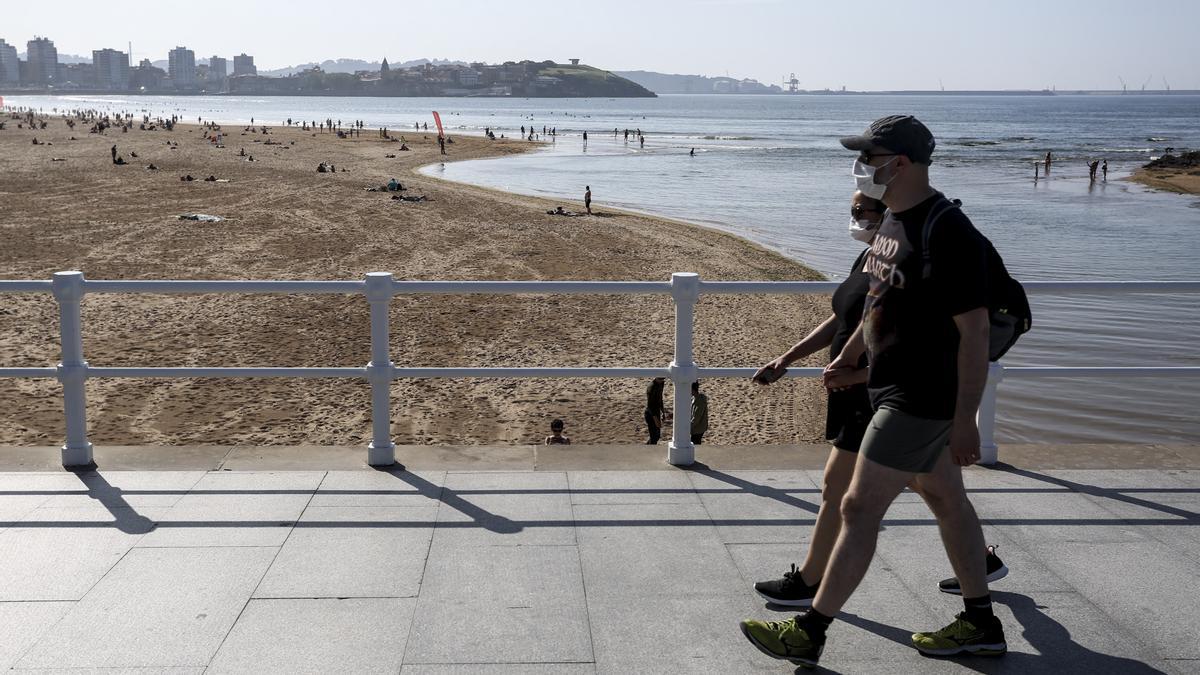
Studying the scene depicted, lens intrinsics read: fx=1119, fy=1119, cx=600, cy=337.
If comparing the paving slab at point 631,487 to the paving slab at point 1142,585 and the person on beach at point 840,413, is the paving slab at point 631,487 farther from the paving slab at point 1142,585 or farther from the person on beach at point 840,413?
the paving slab at point 1142,585

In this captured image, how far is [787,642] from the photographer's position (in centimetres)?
380

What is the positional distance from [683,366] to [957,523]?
234cm

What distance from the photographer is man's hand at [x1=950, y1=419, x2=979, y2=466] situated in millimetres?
3459

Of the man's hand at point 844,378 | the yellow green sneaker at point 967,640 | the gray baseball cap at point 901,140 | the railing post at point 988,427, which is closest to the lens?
the gray baseball cap at point 901,140

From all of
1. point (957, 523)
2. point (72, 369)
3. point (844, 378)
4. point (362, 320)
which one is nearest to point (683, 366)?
point (844, 378)

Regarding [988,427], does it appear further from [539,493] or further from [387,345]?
[387,345]

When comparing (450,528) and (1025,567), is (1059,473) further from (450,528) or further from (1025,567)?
(450,528)

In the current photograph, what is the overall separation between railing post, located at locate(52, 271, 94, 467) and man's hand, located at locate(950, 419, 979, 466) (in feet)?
14.8

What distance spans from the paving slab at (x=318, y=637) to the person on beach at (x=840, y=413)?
4.72 ft

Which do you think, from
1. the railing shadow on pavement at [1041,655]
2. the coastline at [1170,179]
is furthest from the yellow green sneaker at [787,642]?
the coastline at [1170,179]

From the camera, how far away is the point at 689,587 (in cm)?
450

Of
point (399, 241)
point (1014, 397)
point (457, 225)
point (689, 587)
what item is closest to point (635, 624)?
point (689, 587)

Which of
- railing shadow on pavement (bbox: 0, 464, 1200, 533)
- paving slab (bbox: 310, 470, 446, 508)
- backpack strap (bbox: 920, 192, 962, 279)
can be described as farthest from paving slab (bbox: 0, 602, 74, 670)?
backpack strap (bbox: 920, 192, 962, 279)

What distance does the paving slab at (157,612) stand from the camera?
382 cm
